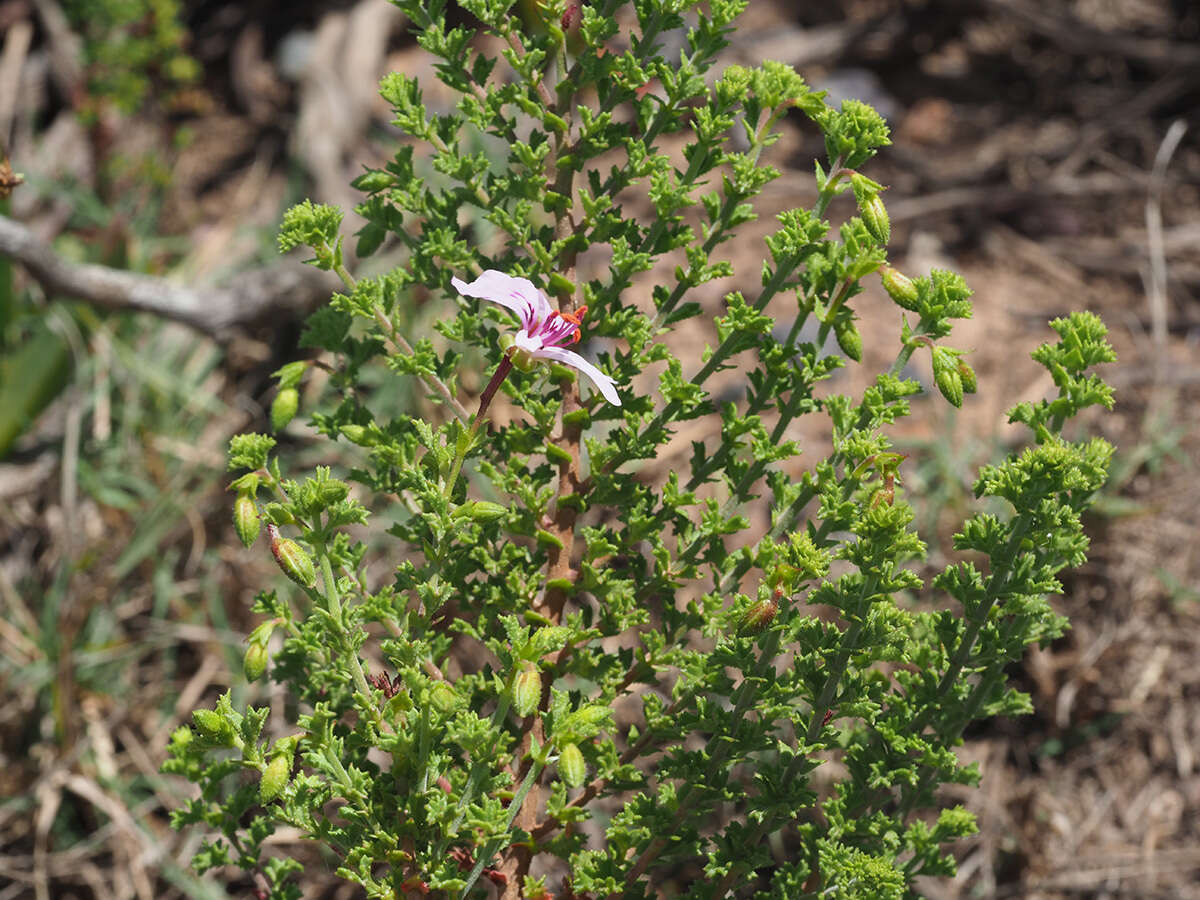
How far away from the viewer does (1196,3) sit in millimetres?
4891

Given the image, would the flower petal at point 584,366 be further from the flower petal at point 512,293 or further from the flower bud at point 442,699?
the flower bud at point 442,699

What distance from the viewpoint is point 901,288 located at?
1.61 meters

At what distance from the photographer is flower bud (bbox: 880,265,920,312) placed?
1606mm

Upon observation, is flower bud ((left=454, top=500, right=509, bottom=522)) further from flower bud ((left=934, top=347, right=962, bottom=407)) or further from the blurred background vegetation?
the blurred background vegetation

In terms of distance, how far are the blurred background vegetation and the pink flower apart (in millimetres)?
1762

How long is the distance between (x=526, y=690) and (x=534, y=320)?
488mm

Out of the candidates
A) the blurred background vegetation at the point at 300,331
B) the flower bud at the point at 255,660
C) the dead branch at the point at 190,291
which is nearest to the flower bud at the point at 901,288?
the flower bud at the point at 255,660

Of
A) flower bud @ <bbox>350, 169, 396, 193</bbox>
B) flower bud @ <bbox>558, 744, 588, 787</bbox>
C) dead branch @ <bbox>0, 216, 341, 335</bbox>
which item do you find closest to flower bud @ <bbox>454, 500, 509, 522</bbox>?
flower bud @ <bbox>558, 744, 588, 787</bbox>

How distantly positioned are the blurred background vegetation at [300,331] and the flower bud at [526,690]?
1.72 m

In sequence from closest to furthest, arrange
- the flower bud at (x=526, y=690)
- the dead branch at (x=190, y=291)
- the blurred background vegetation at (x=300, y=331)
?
the flower bud at (x=526, y=690)
the blurred background vegetation at (x=300, y=331)
the dead branch at (x=190, y=291)

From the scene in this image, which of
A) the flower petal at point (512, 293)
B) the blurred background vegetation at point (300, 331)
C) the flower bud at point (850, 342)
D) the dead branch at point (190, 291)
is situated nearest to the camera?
the flower petal at point (512, 293)

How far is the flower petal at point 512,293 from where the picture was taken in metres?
1.54

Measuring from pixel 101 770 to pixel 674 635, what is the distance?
214 centimetres

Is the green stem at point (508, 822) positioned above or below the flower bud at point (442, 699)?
below
